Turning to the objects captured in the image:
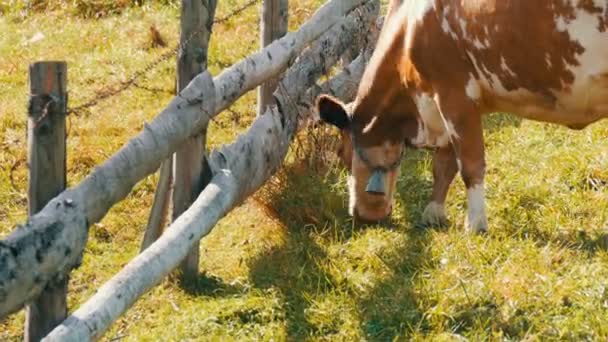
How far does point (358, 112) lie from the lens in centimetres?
701

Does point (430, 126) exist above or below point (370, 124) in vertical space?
above

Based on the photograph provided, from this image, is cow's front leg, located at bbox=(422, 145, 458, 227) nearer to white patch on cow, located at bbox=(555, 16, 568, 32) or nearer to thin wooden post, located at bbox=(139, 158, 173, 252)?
white patch on cow, located at bbox=(555, 16, 568, 32)

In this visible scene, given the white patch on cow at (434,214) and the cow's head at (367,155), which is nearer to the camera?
the white patch on cow at (434,214)

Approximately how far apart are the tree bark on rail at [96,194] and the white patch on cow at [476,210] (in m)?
1.42

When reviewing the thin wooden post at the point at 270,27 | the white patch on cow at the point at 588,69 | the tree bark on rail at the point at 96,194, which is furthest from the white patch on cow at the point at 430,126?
the thin wooden post at the point at 270,27

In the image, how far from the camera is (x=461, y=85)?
20.6 feet

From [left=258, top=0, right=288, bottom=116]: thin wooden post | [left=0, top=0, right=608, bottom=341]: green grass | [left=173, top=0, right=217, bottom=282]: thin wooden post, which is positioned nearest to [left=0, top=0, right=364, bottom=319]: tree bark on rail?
[left=173, top=0, right=217, bottom=282]: thin wooden post

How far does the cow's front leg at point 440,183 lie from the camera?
682cm

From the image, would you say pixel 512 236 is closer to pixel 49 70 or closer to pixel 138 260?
pixel 138 260

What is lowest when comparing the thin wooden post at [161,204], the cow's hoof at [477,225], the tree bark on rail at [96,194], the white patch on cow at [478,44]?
the cow's hoof at [477,225]

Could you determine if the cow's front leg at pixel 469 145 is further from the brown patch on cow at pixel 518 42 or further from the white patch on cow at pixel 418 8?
the white patch on cow at pixel 418 8

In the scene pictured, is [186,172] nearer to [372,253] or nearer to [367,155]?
[372,253]

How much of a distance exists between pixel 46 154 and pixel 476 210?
295cm

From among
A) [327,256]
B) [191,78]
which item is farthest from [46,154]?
[327,256]
